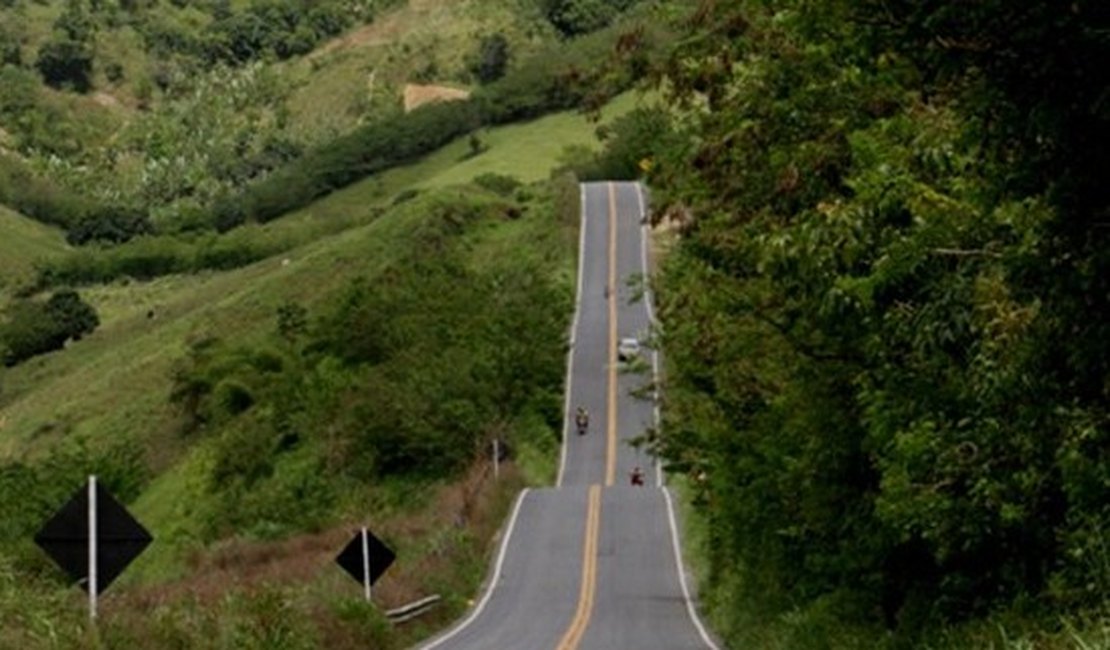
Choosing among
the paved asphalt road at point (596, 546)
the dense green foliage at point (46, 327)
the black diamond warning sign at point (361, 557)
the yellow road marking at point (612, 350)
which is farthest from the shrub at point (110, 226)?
the black diamond warning sign at point (361, 557)

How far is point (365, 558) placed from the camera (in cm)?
2978

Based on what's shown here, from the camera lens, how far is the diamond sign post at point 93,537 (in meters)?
16.2

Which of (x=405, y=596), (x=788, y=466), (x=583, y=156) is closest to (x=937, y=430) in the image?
(x=788, y=466)

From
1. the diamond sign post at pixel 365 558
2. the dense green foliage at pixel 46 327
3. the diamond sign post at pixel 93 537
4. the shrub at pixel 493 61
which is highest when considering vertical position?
the shrub at pixel 493 61

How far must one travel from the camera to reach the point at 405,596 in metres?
34.9

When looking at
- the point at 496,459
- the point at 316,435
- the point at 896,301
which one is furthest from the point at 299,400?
the point at 896,301

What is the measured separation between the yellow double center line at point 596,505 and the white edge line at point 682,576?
1.91m

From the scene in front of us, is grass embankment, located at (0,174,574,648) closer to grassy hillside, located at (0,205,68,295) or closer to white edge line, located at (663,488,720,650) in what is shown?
white edge line, located at (663,488,720,650)

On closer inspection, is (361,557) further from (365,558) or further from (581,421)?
(581,421)

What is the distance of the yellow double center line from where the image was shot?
110 ft

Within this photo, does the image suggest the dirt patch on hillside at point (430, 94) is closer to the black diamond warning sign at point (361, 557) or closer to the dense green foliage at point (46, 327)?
the dense green foliage at point (46, 327)

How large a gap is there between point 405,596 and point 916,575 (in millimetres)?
17683

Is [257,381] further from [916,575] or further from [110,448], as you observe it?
[916,575]

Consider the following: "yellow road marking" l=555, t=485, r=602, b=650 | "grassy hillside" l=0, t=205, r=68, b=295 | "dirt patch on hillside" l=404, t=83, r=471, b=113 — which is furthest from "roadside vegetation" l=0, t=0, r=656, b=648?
"dirt patch on hillside" l=404, t=83, r=471, b=113
